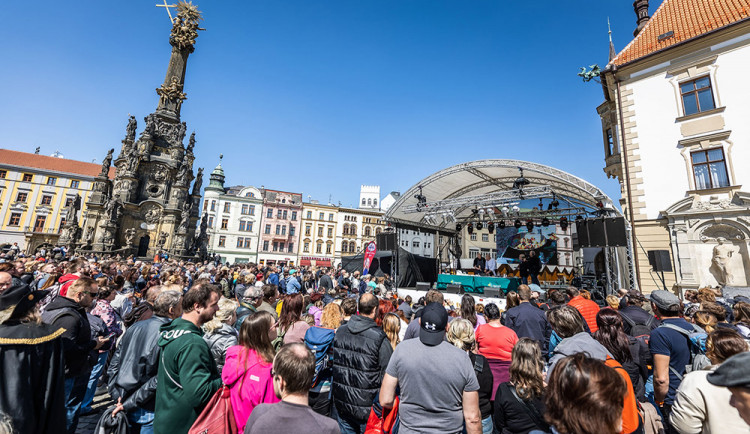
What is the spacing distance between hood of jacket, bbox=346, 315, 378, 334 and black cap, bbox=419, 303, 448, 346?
2.46 ft

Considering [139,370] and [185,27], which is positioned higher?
[185,27]

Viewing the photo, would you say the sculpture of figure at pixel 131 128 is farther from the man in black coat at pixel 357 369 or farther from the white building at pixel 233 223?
the man in black coat at pixel 357 369

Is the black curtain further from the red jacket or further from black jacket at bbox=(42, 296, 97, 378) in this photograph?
black jacket at bbox=(42, 296, 97, 378)

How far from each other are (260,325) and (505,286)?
14921mm

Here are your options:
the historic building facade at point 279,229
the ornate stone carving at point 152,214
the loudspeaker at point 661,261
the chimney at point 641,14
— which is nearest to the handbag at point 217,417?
the loudspeaker at point 661,261

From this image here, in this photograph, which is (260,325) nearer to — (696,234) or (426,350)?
(426,350)

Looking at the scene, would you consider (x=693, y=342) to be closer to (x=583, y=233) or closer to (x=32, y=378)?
(x=32, y=378)

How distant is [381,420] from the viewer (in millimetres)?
2936

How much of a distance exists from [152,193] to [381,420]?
39.8 metres

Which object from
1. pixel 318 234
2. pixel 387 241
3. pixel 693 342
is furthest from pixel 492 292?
pixel 318 234

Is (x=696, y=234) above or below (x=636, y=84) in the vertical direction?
below

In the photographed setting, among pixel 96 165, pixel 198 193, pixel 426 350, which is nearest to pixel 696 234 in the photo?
pixel 426 350

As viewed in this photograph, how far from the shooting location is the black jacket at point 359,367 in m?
3.14

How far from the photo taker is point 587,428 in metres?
1.52
